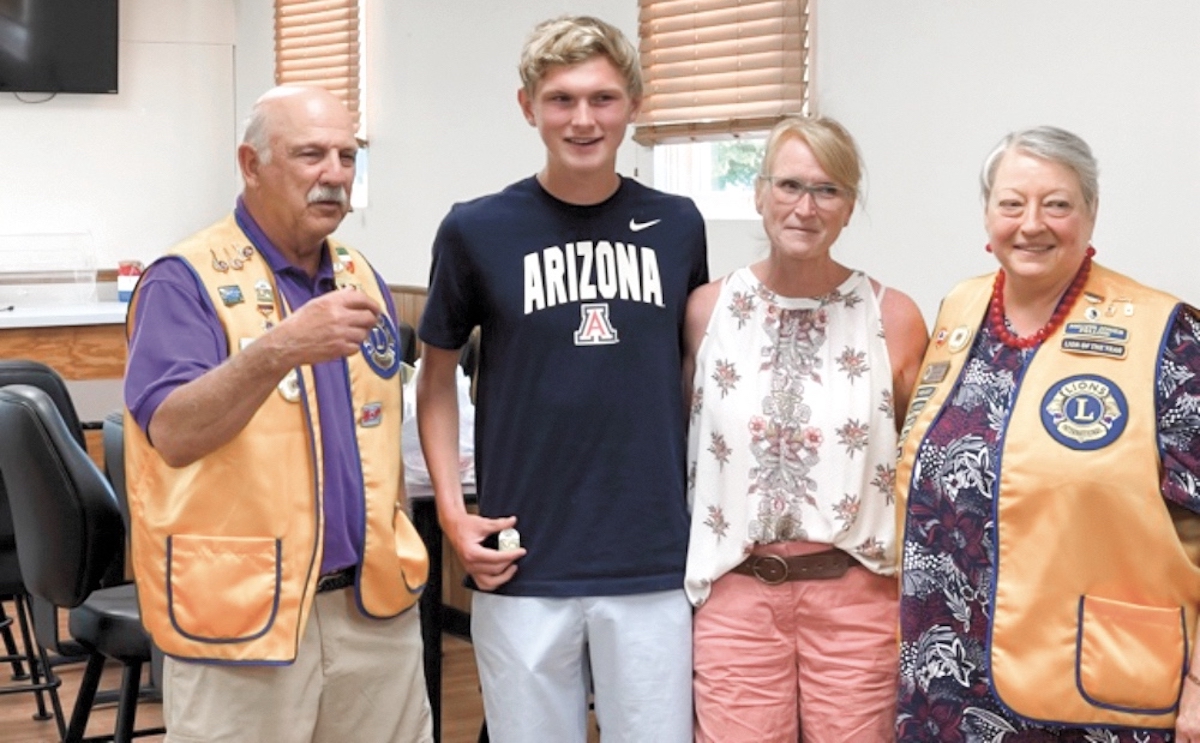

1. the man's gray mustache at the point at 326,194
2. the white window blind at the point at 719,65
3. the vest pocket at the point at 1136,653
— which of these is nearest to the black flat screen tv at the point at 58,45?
the white window blind at the point at 719,65

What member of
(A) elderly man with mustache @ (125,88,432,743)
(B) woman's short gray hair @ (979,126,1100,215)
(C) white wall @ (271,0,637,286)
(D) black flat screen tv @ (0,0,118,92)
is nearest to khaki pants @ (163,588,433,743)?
(A) elderly man with mustache @ (125,88,432,743)

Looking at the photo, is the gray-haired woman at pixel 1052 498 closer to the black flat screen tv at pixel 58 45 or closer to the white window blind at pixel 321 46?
the white window blind at pixel 321 46

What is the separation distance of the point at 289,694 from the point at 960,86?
2.22 meters

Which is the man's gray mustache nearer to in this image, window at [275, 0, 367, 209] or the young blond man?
the young blond man

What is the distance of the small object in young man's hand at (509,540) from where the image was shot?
2330 millimetres

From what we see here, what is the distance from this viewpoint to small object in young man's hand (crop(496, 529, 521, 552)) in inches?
91.7

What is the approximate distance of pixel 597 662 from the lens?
7.73ft

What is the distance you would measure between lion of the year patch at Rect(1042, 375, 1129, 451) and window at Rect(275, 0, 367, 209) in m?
4.67

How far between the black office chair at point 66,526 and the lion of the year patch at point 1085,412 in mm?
1901

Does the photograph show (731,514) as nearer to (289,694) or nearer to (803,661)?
(803,661)

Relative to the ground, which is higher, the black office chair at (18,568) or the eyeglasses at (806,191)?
the eyeglasses at (806,191)

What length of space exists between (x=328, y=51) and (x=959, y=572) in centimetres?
523

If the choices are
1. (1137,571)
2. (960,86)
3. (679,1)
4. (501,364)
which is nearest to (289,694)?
(501,364)

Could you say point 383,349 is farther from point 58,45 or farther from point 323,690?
point 58,45
